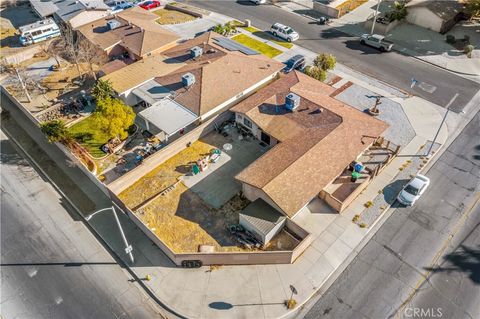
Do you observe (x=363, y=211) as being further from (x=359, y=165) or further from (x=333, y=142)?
(x=333, y=142)

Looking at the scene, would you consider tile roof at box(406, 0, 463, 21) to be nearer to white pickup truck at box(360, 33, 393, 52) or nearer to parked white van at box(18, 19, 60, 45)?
white pickup truck at box(360, 33, 393, 52)

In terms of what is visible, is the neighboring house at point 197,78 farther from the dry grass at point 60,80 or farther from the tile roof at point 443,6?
the tile roof at point 443,6

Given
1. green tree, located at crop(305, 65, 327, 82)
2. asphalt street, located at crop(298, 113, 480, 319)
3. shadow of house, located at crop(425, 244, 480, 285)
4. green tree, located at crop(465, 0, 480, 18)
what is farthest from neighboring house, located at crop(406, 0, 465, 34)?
shadow of house, located at crop(425, 244, 480, 285)

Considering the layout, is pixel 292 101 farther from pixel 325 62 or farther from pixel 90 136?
pixel 90 136

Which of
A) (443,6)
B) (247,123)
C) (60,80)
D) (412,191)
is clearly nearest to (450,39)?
(443,6)

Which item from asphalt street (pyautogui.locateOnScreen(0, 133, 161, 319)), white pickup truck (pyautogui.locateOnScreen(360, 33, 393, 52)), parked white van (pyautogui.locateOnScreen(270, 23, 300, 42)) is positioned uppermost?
white pickup truck (pyautogui.locateOnScreen(360, 33, 393, 52))

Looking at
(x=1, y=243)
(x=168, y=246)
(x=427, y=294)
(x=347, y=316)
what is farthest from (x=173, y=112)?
(x=427, y=294)
